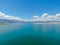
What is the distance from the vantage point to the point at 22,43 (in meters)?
5.45

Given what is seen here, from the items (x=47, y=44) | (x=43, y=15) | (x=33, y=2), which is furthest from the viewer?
(x=43, y=15)

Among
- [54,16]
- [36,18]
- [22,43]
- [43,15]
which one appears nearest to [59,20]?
[54,16]

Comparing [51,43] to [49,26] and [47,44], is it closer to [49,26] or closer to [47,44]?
[47,44]

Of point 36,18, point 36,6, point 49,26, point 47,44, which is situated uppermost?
point 36,6

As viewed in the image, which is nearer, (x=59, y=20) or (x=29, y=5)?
(x=29, y=5)

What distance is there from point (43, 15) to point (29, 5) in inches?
60.9

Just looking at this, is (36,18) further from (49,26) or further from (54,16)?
(49,26)

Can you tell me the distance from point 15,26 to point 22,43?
550cm

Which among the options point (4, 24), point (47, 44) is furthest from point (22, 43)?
point (4, 24)

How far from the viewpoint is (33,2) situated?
22.9ft

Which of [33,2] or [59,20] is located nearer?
[33,2]

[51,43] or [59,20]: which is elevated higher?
[59,20]

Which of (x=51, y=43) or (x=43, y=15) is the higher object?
(x=43, y=15)

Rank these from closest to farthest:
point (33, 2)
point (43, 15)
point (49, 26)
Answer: point (33, 2)
point (43, 15)
point (49, 26)
